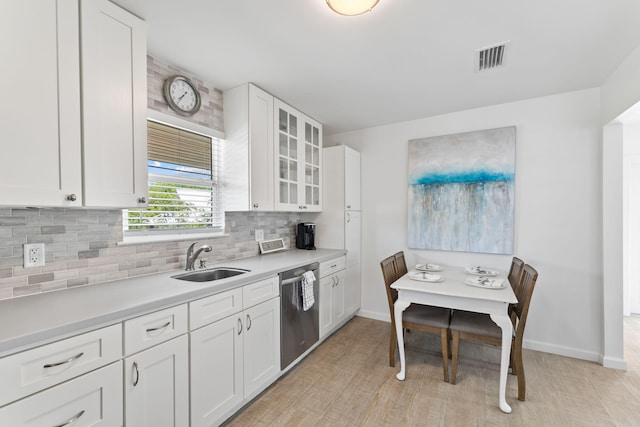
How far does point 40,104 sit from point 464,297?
2.69m

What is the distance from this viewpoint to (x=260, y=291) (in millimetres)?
2041

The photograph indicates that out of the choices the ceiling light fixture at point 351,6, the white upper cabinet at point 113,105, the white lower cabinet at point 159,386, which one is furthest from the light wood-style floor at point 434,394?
the ceiling light fixture at point 351,6

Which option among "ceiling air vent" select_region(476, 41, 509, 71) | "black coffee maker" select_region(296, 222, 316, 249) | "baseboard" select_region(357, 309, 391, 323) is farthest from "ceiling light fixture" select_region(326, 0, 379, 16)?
"baseboard" select_region(357, 309, 391, 323)

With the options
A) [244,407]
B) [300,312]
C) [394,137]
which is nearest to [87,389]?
[244,407]

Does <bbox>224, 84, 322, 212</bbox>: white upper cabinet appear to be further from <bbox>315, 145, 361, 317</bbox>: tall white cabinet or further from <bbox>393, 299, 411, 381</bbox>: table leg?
<bbox>393, 299, 411, 381</bbox>: table leg

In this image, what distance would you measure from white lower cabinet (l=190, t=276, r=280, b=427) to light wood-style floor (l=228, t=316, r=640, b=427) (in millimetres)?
184

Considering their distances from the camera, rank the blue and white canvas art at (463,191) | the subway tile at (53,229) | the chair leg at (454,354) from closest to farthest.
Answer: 1. the subway tile at (53,229)
2. the chair leg at (454,354)
3. the blue and white canvas art at (463,191)

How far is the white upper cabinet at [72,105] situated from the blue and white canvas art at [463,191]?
2.71 m

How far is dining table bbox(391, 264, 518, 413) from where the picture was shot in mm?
1979

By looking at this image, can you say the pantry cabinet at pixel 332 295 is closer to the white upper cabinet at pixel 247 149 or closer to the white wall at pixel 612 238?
the white upper cabinet at pixel 247 149

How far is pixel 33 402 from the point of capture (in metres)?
1.01

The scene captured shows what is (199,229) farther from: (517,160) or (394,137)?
(517,160)

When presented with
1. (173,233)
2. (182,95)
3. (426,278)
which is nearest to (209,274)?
(173,233)

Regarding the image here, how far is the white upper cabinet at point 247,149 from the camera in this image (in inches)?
94.1
